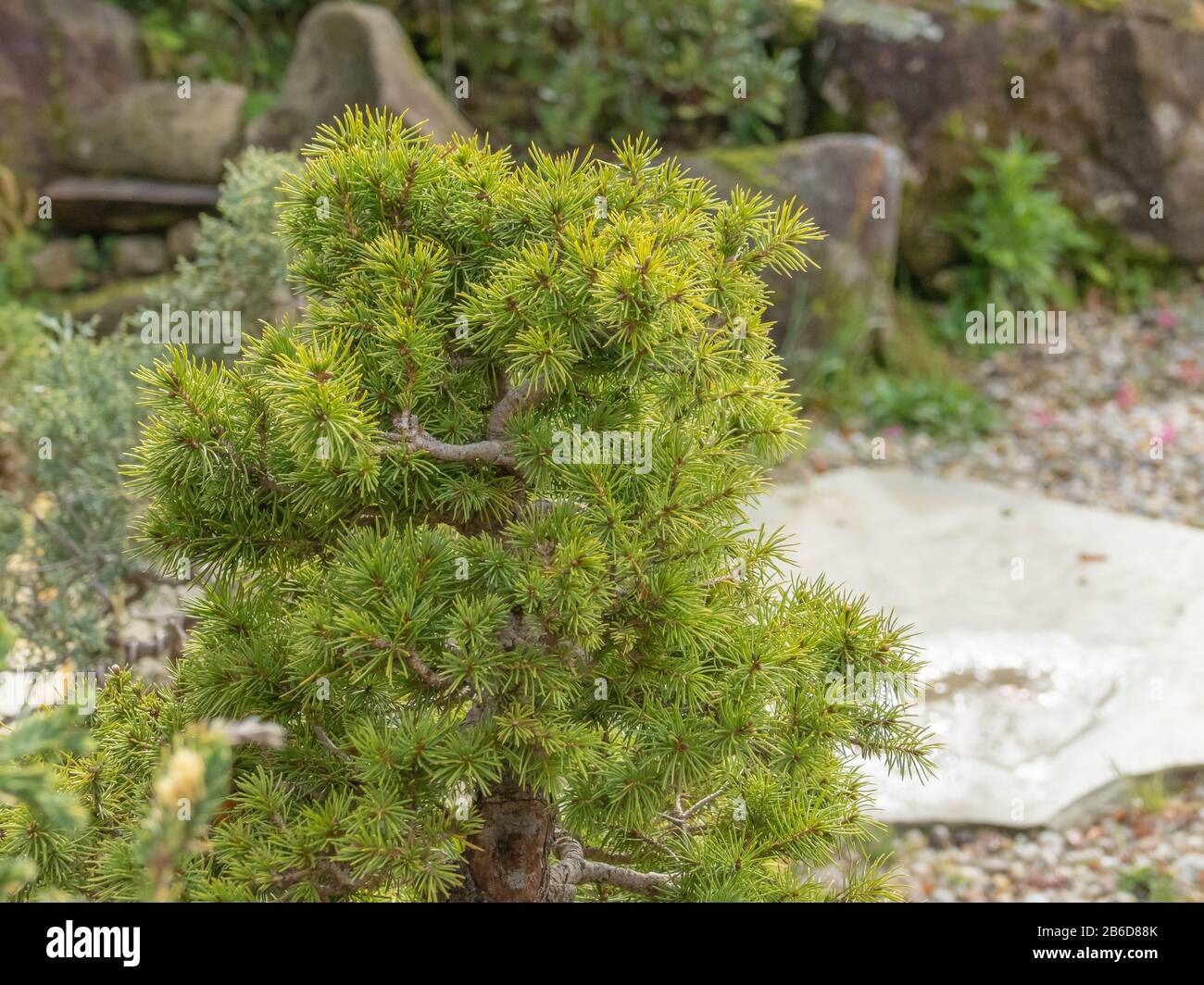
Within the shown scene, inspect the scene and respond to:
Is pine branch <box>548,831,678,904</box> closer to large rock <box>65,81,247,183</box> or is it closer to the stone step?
the stone step

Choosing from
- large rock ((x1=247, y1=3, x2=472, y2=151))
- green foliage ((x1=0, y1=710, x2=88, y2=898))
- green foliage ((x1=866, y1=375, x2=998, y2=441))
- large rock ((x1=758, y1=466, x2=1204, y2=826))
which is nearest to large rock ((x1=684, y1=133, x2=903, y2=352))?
green foliage ((x1=866, y1=375, x2=998, y2=441))

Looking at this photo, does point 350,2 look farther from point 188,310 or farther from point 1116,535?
point 1116,535

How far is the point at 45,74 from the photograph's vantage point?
6488 mm

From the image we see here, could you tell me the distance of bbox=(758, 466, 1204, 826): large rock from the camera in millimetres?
3646

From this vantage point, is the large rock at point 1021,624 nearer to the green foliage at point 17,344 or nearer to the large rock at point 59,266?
the green foliage at point 17,344

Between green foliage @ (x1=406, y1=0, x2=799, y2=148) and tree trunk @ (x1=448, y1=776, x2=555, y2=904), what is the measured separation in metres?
5.20

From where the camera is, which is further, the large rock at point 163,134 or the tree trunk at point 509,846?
the large rock at point 163,134

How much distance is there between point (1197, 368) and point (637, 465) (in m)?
6.26

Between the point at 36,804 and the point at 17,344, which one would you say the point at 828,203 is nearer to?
the point at 17,344

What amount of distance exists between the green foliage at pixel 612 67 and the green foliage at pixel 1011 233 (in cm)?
138

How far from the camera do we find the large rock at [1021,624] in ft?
12.0

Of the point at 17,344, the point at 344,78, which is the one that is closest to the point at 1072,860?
the point at 17,344

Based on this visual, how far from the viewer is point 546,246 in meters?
1.41

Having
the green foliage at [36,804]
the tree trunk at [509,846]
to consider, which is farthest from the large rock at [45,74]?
the tree trunk at [509,846]
